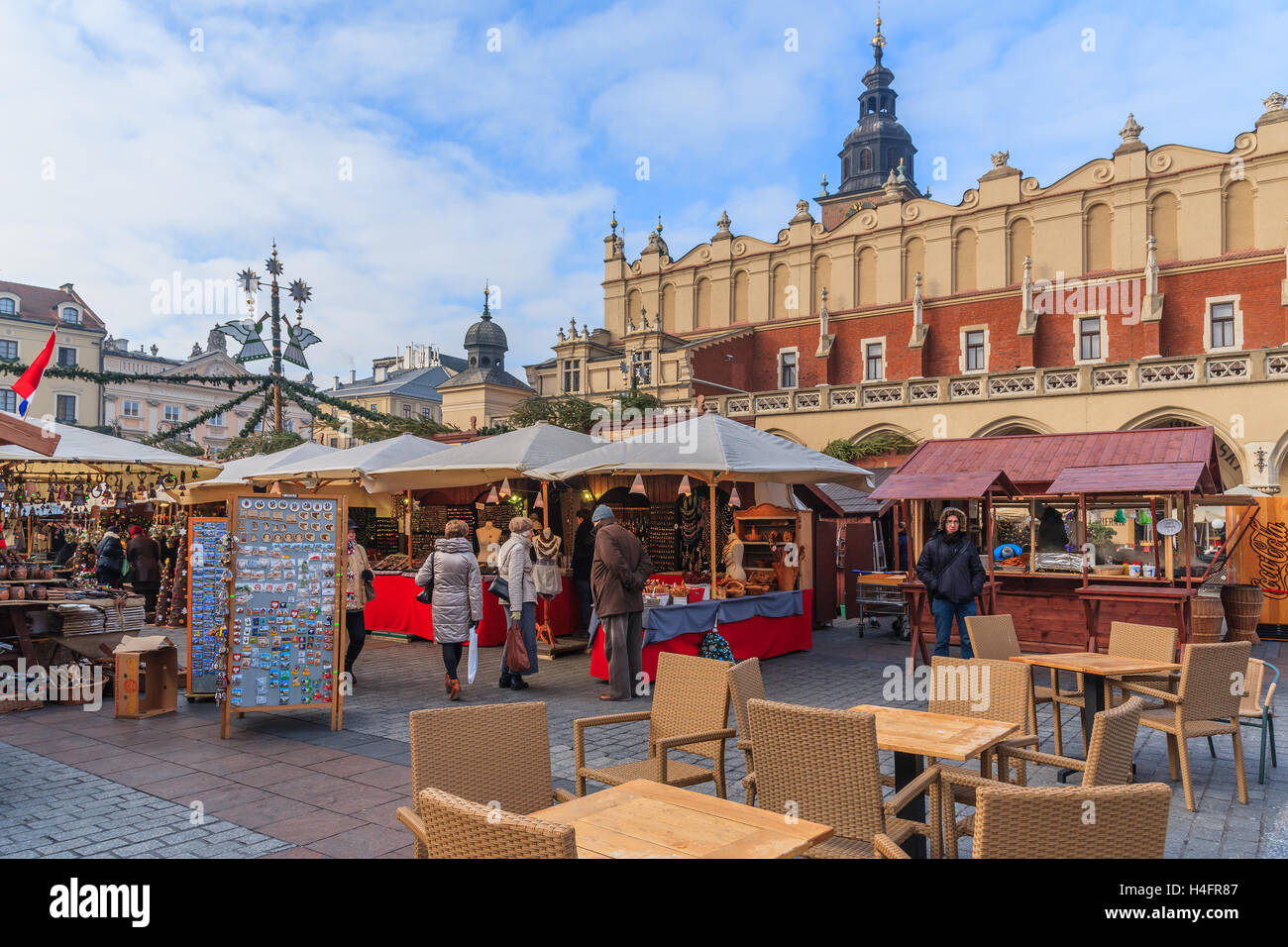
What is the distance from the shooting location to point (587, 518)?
1102 centimetres

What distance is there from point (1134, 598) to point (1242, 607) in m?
2.71

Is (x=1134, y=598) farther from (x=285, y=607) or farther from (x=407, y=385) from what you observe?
(x=407, y=385)

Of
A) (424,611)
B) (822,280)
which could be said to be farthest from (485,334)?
(424,611)

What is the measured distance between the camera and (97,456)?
518 inches

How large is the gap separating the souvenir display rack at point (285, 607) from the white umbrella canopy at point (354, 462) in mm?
5571

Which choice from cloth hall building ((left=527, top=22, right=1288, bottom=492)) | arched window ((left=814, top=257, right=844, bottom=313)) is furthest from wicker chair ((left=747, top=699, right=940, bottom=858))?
arched window ((left=814, top=257, right=844, bottom=313))

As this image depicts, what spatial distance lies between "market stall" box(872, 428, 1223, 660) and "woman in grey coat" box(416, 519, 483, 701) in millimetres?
5416

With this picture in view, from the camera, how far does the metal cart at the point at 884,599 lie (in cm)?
1301

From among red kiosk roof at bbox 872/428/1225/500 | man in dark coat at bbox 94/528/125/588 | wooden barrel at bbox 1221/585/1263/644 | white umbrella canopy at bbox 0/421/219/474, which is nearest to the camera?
red kiosk roof at bbox 872/428/1225/500

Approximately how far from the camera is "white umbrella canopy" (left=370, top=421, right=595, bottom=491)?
36.4 ft

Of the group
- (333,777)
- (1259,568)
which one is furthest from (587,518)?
(1259,568)

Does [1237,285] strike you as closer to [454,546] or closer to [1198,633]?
[1198,633]

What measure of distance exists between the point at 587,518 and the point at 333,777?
5.88m

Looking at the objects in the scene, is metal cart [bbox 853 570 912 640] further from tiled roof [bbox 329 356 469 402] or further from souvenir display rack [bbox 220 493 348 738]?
tiled roof [bbox 329 356 469 402]
